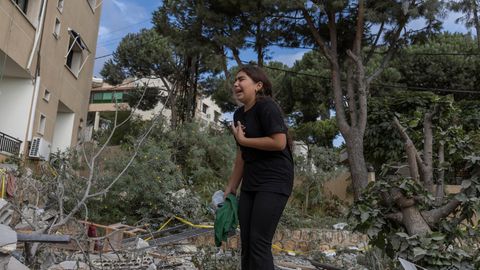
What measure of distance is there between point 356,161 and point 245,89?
8.84 m

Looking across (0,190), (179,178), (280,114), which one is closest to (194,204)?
(179,178)

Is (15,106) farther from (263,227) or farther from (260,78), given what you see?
(263,227)

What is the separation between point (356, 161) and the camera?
11.2m

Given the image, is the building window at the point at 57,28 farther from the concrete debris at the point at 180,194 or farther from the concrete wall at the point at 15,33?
the concrete debris at the point at 180,194

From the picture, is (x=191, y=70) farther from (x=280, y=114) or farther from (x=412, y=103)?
(x=280, y=114)

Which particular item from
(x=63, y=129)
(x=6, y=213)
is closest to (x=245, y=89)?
(x=6, y=213)

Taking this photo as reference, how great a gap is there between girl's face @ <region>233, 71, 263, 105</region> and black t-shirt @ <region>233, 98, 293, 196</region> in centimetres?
9

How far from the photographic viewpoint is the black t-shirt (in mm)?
2602

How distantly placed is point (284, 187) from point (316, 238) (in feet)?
21.2

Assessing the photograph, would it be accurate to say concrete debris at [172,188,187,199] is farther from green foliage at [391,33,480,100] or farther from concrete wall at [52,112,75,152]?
green foliage at [391,33,480,100]

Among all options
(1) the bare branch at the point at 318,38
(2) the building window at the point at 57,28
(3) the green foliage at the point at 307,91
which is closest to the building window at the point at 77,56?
(2) the building window at the point at 57,28

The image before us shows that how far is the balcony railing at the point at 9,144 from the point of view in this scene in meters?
10.4

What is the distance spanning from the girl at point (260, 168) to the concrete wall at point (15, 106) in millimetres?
10031

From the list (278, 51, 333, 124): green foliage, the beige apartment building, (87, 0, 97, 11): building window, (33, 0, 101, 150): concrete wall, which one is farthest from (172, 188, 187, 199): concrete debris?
(278, 51, 333, 124): green foliage
